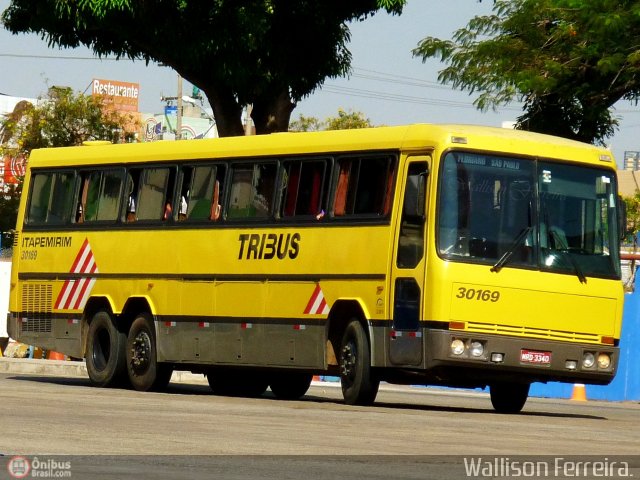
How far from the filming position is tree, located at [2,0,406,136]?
28.0 metres

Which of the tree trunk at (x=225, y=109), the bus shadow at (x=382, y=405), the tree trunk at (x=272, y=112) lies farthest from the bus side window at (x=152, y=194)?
the tree trunk at (x=272, y=112)

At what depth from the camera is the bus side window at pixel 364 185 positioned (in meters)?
18.9

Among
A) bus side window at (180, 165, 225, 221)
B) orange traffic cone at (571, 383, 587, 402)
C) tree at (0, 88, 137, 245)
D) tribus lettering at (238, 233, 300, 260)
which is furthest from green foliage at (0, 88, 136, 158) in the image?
tribus lettering at (238, 233, 300, 260)

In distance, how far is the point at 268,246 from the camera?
803 inches

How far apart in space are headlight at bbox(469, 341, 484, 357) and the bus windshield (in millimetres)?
840

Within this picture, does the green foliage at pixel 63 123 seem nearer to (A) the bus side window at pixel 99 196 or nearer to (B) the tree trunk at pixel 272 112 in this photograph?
(B) the tree trunk at pixel 272 112

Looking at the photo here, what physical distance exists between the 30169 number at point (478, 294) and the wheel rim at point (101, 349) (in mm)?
6496

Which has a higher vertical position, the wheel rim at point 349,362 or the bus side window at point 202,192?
the bus side window at point 202,192

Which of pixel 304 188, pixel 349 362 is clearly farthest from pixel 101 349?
pixel 349 362

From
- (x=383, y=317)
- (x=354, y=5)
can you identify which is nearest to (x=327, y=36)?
(x=354, y=5)

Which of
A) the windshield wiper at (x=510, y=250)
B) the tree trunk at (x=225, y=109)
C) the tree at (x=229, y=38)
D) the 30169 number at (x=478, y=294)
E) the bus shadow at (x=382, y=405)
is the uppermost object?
the tree at (x=229, y=38)

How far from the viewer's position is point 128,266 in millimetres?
22547

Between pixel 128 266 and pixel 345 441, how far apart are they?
10.3 m

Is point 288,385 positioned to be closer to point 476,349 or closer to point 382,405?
point 382,405
